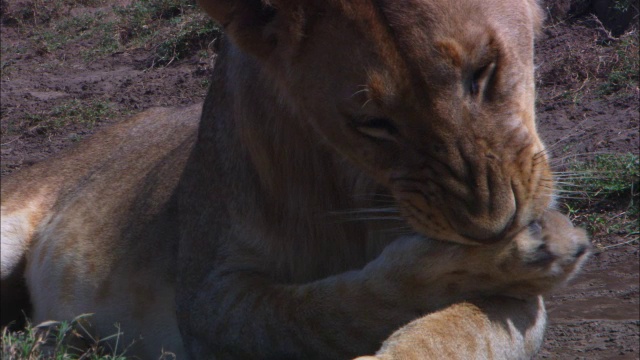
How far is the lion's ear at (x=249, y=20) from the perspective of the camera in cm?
288

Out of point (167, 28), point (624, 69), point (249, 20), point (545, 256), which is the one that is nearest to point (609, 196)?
point (624, 69)

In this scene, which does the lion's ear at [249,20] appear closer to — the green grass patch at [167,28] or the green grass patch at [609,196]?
the green grass patch at [609,196]

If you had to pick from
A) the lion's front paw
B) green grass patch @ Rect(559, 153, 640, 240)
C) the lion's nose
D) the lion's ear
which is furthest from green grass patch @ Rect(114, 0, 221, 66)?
the lion's nose

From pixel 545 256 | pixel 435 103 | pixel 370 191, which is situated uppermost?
pixel 435 103

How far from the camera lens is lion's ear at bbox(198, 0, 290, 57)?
288 cm

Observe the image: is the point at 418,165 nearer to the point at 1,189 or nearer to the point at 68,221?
the point at 68,221

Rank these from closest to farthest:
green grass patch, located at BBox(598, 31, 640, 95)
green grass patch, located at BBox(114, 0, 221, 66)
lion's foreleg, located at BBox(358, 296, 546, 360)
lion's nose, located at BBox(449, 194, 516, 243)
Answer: lion's nose, located at BBox(449, 194, 516, 243) < lion's foreleg, located at BBox(358, 296, 546, 360) < green grass patch, located at BBox(598, 31, 640, 95) < green grass patch, located at BBox(114, 0, 221, 66)

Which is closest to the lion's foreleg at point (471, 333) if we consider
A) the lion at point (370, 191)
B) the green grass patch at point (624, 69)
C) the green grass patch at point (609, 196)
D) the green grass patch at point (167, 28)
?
the lion at point (370, 191)

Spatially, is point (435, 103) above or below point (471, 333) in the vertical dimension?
above

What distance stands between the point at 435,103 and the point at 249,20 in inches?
27.6

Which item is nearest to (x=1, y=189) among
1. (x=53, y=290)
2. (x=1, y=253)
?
(x=1, y=253)

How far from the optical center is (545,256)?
8.86 ft

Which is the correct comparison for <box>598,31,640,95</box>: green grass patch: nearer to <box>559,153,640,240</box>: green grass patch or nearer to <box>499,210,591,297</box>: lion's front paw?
<box>559,153,640,240</box>: green grass patch

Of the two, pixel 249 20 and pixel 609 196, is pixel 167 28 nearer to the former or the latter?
pixel 609 196
